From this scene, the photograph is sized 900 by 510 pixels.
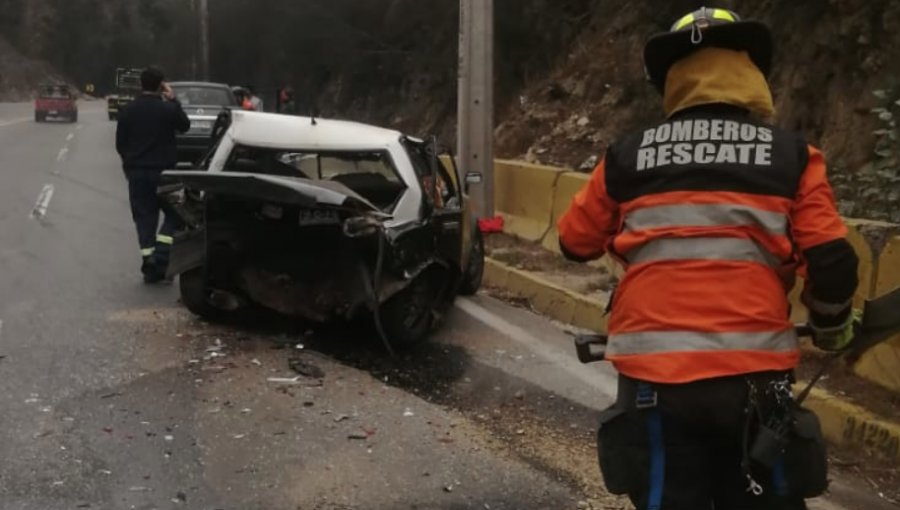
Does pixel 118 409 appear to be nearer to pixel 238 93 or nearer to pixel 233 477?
pixel 233 477

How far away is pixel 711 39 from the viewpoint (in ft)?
8.96

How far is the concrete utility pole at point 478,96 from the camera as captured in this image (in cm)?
1202

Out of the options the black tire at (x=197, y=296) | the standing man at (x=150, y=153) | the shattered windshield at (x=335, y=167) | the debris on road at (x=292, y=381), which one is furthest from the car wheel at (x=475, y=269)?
the debris on road at (x=292, y=381)

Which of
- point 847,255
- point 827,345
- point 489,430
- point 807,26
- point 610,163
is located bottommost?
point 489,430

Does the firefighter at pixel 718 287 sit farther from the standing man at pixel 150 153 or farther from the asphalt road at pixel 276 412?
the standing man at pixel 150 153

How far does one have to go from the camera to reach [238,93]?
2686 cm

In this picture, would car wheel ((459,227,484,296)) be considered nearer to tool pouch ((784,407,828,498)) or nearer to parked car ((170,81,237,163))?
tool pouch ((784,407,828,498))

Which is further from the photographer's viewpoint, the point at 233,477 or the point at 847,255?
the point at 233,477

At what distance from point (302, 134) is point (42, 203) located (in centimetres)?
954

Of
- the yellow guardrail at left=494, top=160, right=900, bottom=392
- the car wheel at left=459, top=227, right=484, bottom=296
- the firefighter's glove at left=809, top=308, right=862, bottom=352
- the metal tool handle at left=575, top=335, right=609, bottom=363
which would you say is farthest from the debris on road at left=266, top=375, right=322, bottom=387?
the firefighter's glove at left=809, top=308, right=862, bottom=352

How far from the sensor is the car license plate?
23.6 ft

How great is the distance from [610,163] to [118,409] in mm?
4048

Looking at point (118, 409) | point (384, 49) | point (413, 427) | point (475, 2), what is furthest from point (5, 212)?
point (384, 49)

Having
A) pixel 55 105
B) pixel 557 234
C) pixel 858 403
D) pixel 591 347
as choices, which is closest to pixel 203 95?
pixel 557 234
